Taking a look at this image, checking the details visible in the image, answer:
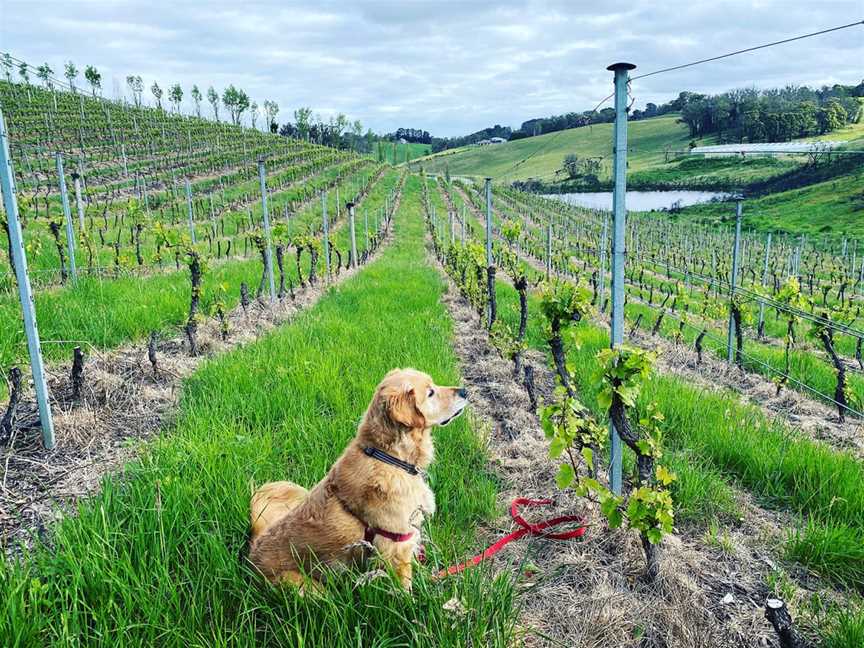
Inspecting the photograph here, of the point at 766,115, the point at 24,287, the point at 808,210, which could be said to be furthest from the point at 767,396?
the point at 766,115

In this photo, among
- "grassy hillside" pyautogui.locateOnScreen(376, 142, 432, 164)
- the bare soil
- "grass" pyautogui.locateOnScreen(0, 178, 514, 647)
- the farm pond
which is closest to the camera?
"grass" pyautogui.locateOnScreen(0, 178, 514, 647)

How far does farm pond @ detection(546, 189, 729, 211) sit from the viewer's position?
220ft

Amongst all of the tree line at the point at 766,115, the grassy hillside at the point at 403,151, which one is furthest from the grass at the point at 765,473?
the grassy hillside at the point at 403,151

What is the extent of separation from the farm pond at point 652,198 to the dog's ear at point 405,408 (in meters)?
66.1

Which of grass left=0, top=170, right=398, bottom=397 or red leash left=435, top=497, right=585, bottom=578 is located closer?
red leash left=435, top=497, right=585, bottom=578

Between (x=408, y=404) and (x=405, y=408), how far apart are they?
0.12ft

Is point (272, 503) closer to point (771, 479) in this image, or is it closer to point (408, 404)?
point (408, 404)

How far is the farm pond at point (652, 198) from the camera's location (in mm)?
67125

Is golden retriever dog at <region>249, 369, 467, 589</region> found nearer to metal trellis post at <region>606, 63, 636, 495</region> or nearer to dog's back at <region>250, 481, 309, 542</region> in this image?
dog's back at <region>250, 481, 309, 542</region>

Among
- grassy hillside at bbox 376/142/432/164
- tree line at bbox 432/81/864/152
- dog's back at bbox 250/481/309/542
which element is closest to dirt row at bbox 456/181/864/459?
dog's back at bbox 250/481/309/542

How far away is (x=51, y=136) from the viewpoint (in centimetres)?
3631

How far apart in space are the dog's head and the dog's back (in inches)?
27.4

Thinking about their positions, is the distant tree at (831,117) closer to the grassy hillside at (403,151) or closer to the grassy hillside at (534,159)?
the grassy hillside at (534,159)

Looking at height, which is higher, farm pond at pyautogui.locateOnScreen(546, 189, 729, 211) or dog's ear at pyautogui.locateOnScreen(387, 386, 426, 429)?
farm pond at pyautogui.locateOnScreen(546, 189, 729, 211)
